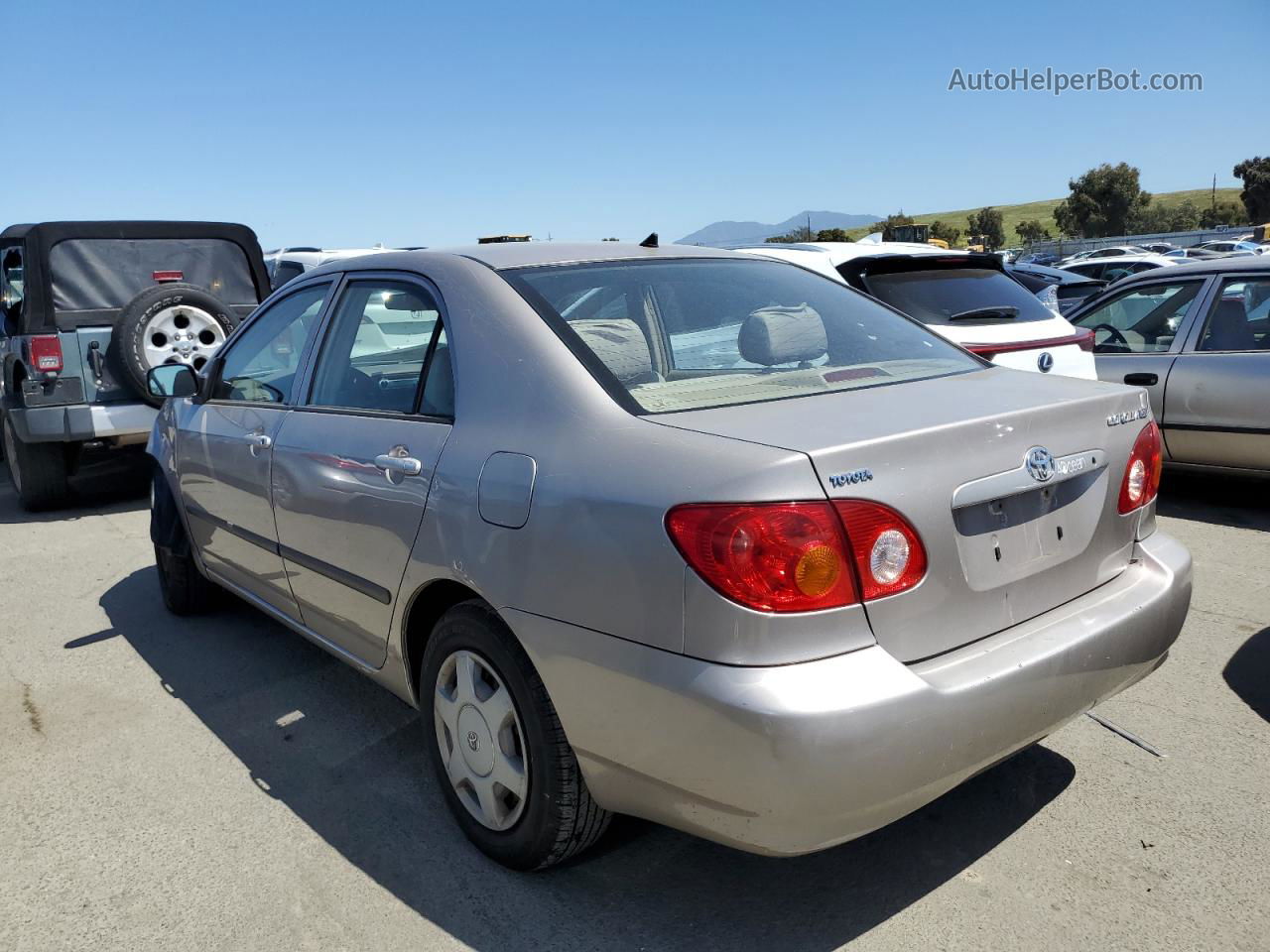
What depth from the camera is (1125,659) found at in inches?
102

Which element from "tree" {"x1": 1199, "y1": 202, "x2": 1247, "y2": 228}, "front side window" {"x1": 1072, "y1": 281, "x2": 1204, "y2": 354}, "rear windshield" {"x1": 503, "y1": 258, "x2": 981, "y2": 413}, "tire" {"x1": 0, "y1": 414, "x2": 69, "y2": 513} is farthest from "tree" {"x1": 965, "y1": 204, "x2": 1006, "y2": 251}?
"rear windshield" {"x1": 503, "y1": 258, "x2": 981, "y2": 413}

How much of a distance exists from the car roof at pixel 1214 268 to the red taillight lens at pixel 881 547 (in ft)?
17.2

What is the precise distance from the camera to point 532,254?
3.18 metres

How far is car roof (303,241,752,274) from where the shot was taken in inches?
122

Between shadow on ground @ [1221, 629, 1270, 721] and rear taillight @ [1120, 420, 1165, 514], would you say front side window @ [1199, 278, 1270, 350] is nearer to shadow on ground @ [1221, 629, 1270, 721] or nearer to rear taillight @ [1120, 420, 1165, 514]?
shadow on ground @ [1221, 629, 1270, 721]

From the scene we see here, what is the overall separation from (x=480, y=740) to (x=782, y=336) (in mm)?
1455

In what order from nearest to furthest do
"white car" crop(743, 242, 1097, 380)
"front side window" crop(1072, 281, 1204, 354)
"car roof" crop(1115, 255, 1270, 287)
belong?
"white car" crop(743, 242, 1097, 380) → "car roof" crop(1115, 255, 1270, 287) → "front side window" crop(1072, 281, 1204, 354)

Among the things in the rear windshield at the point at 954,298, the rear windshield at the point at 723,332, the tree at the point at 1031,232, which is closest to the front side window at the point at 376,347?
the rear windshield at the point at 723,332

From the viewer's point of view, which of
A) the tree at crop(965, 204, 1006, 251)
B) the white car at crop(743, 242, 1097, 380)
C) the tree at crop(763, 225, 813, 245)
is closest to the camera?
the white car at crop(743, 242, 1097, 380)

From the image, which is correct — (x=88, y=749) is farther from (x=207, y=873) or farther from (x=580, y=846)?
(x=580, y=846)

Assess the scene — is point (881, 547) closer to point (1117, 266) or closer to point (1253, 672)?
point (1253, 672)

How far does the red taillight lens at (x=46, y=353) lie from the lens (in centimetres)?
723

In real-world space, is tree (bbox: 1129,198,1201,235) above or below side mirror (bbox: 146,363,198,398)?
above

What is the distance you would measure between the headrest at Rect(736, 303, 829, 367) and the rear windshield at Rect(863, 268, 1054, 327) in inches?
110
